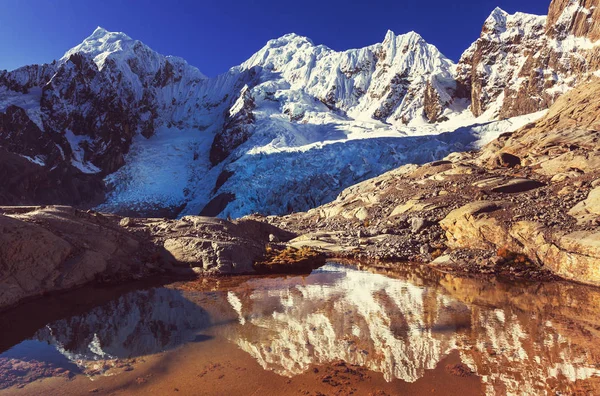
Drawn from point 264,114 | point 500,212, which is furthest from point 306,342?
point 264,114

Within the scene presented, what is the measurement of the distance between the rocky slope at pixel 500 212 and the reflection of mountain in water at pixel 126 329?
11191mm

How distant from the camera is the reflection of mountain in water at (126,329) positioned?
7.49 metres

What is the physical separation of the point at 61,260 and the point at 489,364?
13.0 m

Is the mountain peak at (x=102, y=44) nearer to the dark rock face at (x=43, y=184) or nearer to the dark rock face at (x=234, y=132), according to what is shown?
the dark rock face at (x=234, y=132)

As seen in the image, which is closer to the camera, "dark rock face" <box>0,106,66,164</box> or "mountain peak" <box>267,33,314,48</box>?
"dark rock face" <box>0,106,66,164</box>

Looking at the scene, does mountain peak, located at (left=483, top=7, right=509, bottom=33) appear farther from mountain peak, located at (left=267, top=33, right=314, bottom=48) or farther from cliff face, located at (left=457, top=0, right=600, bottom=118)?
mountain peak, located at (left=267, top=33, right=314, bottom=48)

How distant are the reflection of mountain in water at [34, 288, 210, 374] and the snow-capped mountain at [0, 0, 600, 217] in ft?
121

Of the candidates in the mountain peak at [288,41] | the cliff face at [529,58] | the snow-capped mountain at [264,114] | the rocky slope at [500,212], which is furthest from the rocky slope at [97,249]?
the mountain peak at [288,41]

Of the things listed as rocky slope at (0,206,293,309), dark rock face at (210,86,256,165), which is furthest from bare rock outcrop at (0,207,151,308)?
dark rock face at (210,86,256,165)

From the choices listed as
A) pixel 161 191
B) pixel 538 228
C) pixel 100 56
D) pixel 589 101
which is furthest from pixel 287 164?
pixel 100 56

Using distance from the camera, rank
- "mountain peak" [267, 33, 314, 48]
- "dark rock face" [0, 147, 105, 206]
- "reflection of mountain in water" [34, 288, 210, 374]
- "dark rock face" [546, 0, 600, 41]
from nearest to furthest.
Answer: "reflection of mountain in water" [34, 288, 210, 374] → "dark rock face" [0, 147, 105, 206] → "dark rock face" [546, 0, 600, 41] → "mountain peak" [267, 33, 314, 48]

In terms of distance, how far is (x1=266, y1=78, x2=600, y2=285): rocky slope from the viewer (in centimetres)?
1478

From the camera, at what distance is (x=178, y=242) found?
1683 cm

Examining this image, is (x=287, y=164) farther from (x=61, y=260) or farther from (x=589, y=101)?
(x=61, y=260)
